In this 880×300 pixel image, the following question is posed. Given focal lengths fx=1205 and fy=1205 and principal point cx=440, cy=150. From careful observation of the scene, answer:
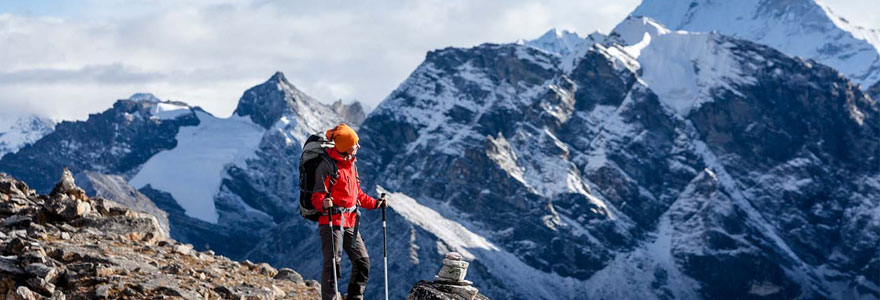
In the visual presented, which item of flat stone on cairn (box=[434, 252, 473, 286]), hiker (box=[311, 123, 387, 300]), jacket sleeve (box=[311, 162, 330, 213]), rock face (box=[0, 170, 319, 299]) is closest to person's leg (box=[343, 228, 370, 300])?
hiker (box=[311, 123, 387, 300])

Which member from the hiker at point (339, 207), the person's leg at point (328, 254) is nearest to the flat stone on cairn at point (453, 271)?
the hiker at point (339, 207)

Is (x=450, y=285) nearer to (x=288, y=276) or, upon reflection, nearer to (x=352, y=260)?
(x=352, y=260)

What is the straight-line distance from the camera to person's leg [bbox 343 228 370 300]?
27.9 metres

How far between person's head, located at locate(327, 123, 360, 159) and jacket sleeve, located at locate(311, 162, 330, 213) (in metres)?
0.54

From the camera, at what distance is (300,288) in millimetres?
35406

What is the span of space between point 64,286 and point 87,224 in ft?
31.1

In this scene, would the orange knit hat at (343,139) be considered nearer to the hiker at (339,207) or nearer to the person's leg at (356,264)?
the hiker at (339,207)

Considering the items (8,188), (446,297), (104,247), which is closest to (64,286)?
(104,247)

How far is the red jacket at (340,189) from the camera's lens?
→ 89.0ft

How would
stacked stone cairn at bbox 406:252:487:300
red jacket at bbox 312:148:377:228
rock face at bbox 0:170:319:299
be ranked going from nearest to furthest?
stacked stone cairn at bbox 406:252:487:300 < red jacket at bbox 312:148:377:228 < rock face at bbox 0:170:319:299

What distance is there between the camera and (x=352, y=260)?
91.9 ft

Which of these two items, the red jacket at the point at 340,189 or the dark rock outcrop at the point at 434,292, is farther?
the red jacket at the point at 340,189

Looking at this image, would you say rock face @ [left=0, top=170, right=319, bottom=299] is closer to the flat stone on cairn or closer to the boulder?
the boulder

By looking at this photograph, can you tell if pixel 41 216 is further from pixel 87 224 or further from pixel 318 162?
pixel 318 162
